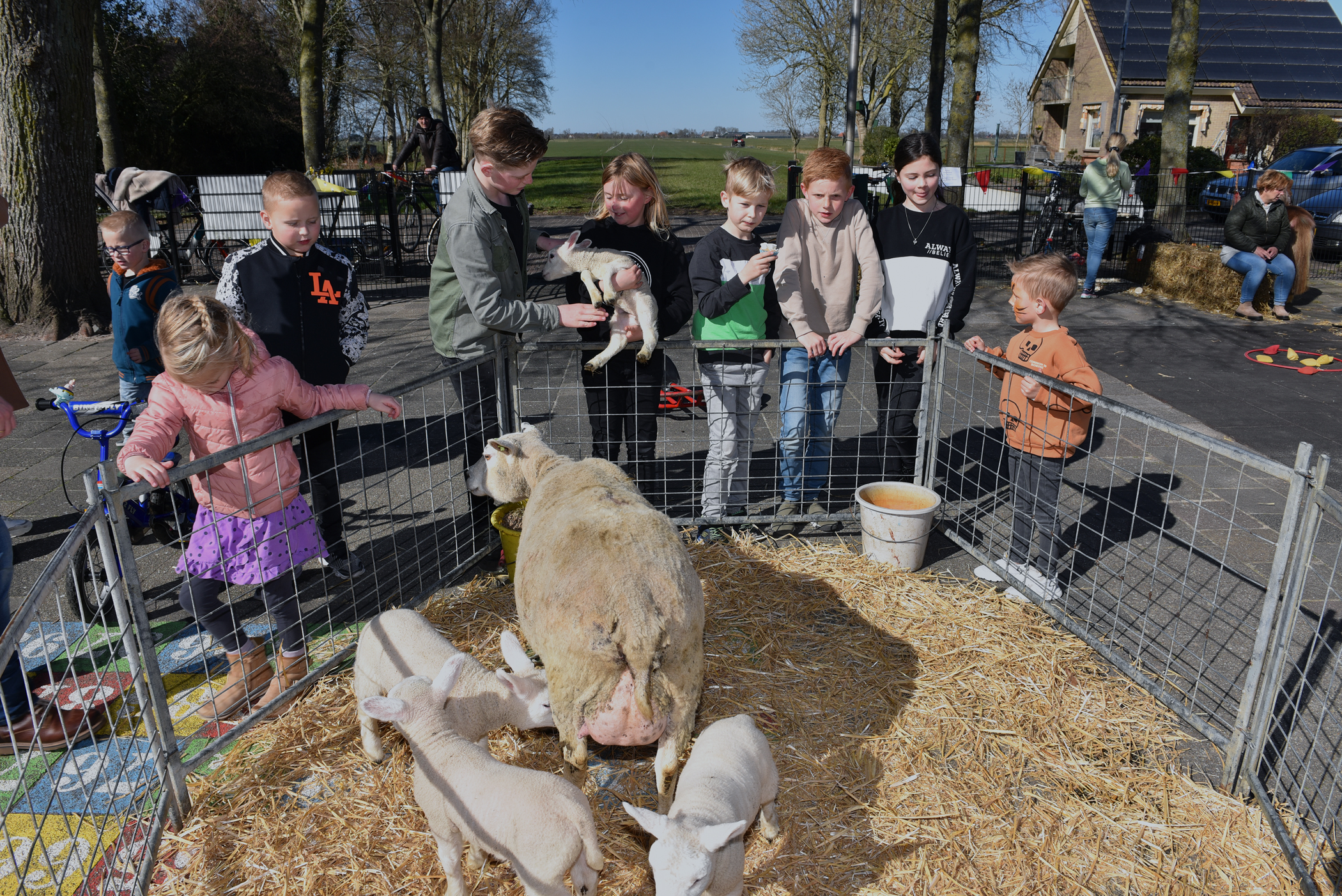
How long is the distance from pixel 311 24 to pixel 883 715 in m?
19.2

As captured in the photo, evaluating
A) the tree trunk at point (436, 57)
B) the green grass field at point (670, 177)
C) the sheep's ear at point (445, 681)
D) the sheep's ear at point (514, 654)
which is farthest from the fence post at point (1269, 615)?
the tree trunk at point (436, 57)

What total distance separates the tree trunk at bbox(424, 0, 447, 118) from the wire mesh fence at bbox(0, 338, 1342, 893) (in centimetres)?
2123

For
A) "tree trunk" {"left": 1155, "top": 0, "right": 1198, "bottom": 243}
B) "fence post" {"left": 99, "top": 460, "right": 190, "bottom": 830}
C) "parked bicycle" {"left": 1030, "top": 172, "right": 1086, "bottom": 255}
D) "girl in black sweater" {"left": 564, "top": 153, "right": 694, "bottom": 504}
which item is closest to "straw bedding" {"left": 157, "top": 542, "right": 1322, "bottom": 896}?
"fence post" {"left": 99, "top": 460, "right": 190, "bottom": 830}

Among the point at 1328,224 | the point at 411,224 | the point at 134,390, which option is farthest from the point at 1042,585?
the point at 1328,224

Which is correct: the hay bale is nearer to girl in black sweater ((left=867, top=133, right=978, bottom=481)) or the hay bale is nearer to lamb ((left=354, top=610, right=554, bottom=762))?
girl in black sweater ((left=867, top=133, right=978, bottom=481))

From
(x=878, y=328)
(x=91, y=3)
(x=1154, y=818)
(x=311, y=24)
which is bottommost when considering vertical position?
(x=1154, y=818)

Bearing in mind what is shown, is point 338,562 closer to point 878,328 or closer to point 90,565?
point 90,565

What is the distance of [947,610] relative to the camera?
14.3ft

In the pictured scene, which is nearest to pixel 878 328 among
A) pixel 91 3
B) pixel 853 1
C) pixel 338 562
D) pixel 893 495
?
pixel 893 495

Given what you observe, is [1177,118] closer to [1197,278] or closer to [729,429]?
[1197,278]

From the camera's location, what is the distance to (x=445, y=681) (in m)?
2.75

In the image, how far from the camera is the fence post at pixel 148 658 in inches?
107

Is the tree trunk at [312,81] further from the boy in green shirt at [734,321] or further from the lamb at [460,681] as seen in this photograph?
the lamb at [460,681]

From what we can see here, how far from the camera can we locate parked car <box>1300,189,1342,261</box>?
50.1ft
